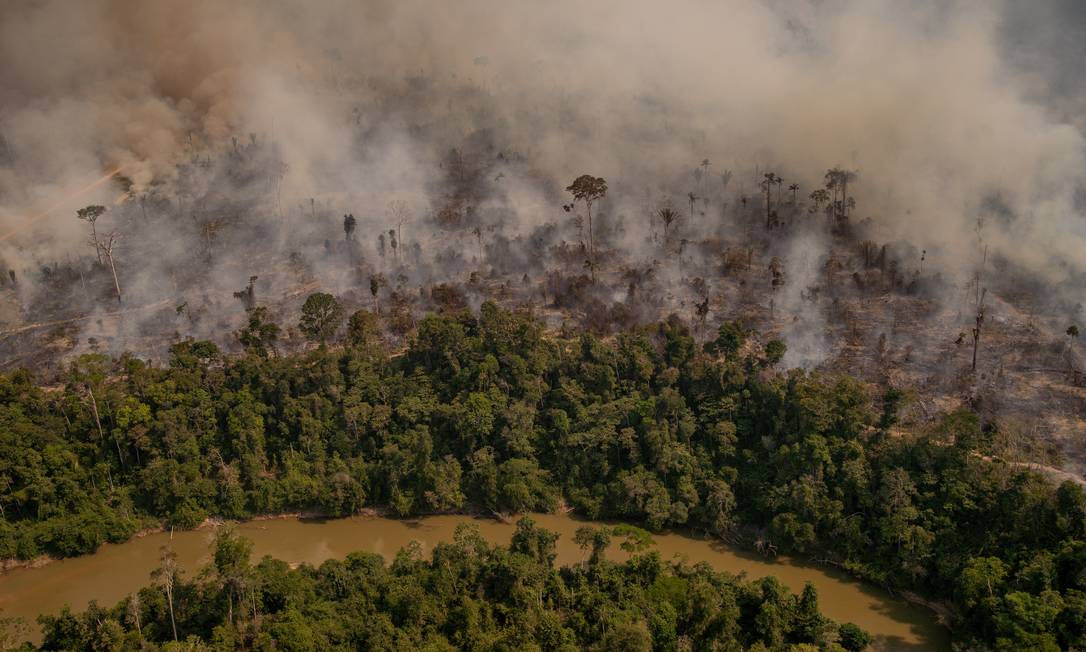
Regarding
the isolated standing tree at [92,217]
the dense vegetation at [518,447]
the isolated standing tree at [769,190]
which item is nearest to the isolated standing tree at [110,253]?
the isolated standing tree at [92,217]

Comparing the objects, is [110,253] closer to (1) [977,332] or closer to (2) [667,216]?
(2) [667,216]

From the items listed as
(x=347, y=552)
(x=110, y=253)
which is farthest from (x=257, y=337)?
(x=110, y=253)

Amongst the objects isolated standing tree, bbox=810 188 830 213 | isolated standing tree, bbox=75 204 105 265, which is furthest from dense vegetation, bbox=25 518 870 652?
isolated standing tree, bbox=75 204 105 265

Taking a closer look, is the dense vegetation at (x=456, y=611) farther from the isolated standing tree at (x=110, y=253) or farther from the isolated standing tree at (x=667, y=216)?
the isolated standing tree at (x=110, y=253)

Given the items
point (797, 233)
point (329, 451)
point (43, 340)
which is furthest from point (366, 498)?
point (797, 233)

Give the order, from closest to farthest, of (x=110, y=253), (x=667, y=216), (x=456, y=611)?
1. (x=456, y=611)
2. (x=667, y=216)
3. (x=110, y=253)
